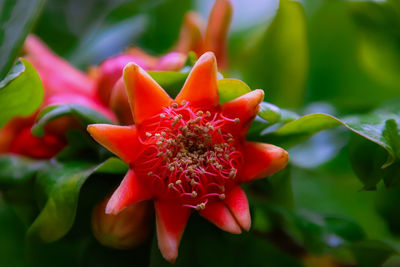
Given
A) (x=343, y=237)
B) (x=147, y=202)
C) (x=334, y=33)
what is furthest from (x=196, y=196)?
(x=334, y=33)

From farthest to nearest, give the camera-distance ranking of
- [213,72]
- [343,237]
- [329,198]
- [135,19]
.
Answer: [135,19] → [329,198] → [343,237] → [213,72]

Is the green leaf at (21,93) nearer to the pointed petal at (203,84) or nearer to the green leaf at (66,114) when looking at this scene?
the green leaf at (66,114)

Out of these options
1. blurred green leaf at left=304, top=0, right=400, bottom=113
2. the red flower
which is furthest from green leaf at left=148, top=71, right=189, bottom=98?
blurred green leaf at left=304, top=0, right=400, bottom=113

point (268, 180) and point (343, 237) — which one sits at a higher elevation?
point (268, 180)

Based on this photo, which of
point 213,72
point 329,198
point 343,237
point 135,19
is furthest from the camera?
point 135,19

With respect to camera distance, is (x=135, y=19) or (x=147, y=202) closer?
(x=147, y=202)

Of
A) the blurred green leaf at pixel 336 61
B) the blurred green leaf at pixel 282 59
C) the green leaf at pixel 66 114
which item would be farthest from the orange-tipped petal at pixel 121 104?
the blurred green leaf at pixel 336 61

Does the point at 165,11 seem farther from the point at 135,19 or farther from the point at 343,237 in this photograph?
the point at 343,237
